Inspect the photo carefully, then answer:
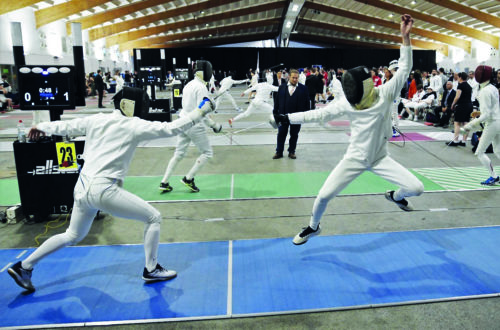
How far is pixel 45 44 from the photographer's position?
21.2 m

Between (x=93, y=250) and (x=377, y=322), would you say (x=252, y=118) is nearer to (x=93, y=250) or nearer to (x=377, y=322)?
(x=93, y=250)

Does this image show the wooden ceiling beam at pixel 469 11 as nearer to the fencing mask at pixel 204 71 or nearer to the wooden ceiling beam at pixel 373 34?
the wooden ceiling beam at pixel 373 34

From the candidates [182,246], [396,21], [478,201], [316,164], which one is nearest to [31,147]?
[182,246]

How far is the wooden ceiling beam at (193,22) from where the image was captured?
26.8 m

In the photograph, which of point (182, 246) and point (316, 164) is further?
point (316, 164)

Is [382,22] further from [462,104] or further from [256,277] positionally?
[256,277]

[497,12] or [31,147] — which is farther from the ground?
[497,12]

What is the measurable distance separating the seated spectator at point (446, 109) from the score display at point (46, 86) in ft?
32.3

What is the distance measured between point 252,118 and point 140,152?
6.30 meters

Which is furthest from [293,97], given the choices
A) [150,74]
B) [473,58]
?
[473,58]

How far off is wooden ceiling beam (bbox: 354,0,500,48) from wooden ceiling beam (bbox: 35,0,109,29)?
49.3 ft

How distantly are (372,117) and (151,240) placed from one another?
206 cm

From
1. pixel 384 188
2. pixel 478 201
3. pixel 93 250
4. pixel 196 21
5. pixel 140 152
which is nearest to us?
pixel 93 250

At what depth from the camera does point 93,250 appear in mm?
3789
